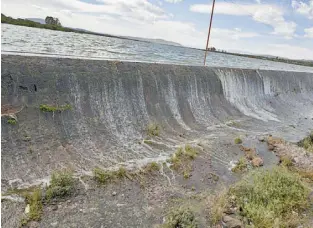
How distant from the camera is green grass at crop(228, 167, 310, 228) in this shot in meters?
7.19

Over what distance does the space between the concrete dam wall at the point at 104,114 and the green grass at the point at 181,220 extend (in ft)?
12.7

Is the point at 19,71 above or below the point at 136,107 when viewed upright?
above

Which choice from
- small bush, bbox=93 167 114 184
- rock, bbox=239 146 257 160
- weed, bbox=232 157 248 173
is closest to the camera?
small bush, bbox=93 167 114 184

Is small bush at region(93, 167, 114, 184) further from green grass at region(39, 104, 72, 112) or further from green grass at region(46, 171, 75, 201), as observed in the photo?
green grass at region(39, 104, 72, 112)

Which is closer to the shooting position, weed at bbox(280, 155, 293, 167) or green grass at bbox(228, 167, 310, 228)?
green grass at bbox(228, 167, 310, 228)

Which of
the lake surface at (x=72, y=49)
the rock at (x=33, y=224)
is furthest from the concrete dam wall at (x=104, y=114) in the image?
the lake surface at (x=72, y=49)

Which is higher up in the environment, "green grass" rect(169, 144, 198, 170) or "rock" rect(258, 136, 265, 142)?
"rock" rect(258, 136, 265, 142)

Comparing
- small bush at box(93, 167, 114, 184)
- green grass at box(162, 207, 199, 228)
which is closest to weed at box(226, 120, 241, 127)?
small bush at box(93, 167, 114, 184)

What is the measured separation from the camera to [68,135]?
35.5 feet

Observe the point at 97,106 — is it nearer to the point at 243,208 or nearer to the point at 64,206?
the point at 64,206

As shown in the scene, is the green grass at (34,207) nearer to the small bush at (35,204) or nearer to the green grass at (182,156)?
the small bush at (35,204)

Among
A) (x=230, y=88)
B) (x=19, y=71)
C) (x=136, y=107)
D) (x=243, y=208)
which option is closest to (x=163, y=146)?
(x=136, y=107)

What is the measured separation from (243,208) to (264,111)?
17.7 m

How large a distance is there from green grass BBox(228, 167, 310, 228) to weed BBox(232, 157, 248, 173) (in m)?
1.66
